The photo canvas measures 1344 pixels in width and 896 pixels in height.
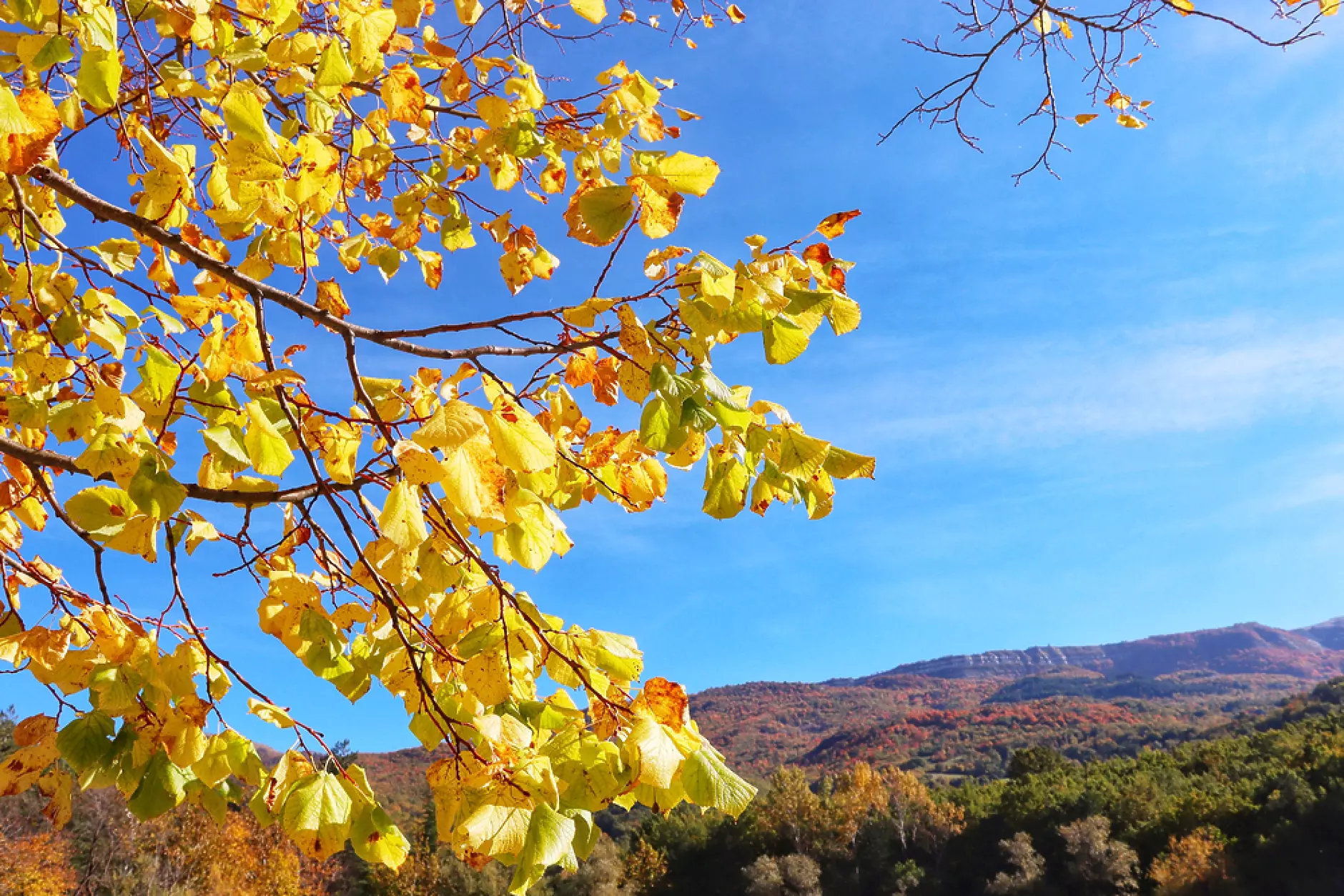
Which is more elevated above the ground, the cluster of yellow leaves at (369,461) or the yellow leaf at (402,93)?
the yellow leaf at (402,93)

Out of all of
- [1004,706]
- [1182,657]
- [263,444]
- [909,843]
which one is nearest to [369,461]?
[263,444]

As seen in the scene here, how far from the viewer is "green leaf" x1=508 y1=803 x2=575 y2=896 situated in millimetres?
1062

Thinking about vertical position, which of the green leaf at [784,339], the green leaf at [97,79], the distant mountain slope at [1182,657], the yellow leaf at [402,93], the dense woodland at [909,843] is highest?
the yellow leaf at [402,93]

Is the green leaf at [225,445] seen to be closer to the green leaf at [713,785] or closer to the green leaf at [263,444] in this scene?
the green leaf at [263,444]

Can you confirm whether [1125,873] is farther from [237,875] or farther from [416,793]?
[416,793]

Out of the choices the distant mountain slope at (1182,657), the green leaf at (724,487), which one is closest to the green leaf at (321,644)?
the green leaf at (724,487)

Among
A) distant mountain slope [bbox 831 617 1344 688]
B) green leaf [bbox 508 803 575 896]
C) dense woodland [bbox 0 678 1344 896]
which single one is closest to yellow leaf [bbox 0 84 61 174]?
green leaf [bbox 508 803 575 896]

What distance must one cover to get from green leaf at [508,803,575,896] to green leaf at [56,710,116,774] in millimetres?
958

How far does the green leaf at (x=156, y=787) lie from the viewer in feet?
5.03

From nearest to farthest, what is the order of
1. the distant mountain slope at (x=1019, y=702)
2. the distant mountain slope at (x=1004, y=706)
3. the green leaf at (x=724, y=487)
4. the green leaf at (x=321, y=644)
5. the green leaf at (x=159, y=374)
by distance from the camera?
the green leaf at (x=724, y=487)
the green leaf at (x=159, y=374)
the green leaf at (x=321, y=644)
the distant mountain slope at (x=1004, y=706)
the distant mountain slope at (x=1019, y=702)

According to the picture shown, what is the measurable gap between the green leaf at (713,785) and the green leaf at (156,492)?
3.19 ft

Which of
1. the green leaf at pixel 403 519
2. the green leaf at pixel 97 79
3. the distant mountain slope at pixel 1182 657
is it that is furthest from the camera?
the distant mountain slope at pixel 1182 657

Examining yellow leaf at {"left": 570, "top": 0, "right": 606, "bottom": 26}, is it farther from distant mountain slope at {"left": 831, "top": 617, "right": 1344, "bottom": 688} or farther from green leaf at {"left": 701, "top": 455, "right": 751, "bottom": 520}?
distant mountain slope at {"left": 831, "top": 617, "right": 1344, "bottom": 688}

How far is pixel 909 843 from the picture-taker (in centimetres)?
2581
